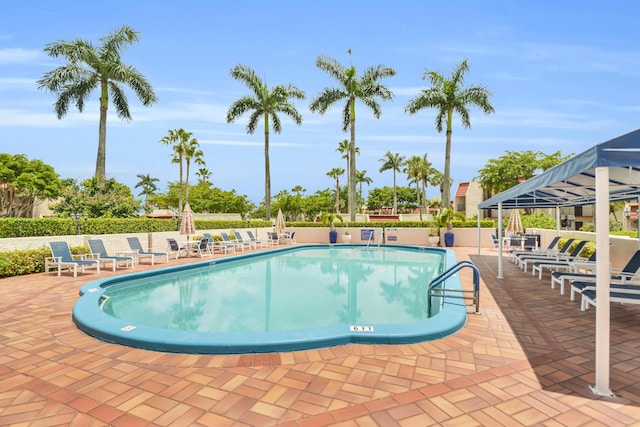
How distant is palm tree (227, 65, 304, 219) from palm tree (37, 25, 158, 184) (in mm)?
6935

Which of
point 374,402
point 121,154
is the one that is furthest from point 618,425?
point 121,154

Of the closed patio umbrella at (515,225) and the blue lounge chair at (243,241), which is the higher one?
the closed patio umbrella at (515,225)

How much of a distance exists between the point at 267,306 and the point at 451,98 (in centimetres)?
2097

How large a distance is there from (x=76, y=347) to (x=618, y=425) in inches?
203

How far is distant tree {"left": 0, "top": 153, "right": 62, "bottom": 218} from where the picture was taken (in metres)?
29.1

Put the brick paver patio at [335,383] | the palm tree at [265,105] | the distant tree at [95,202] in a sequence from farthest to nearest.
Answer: the palm tree at [265,105], the distant tree at [95,202], the brick paver patio at [335,383]

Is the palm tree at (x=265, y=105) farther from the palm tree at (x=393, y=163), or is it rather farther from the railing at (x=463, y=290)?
the palm tree at (x=393, y=163)

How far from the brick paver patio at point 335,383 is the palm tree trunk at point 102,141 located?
50.1 ft

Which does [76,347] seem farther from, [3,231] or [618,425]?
[3,231]

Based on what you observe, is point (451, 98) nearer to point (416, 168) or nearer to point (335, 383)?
point (335, 383)

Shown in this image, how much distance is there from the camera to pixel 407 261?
1346 centimetres

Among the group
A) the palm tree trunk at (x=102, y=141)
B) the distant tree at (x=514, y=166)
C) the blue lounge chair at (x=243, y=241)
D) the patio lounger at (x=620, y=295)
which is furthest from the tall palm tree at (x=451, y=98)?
the palm tree trunk at (x=102, y=141)

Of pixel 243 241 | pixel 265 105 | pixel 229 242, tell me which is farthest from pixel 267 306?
pixel 265 105

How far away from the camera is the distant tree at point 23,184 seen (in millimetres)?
29125
